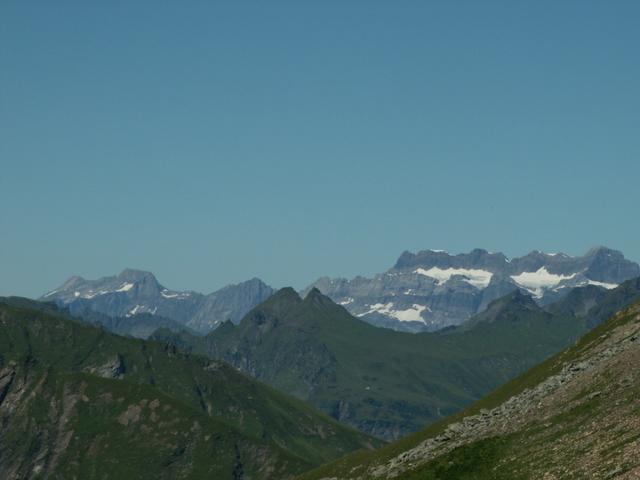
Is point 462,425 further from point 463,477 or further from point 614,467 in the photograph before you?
point 614,467

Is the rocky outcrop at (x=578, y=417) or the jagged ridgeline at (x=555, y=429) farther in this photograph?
the jagged ridgeline at (x=555, y=429)

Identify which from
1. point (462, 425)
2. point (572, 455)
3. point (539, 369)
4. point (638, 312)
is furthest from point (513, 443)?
point (539, 369)

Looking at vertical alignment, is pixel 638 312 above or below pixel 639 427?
above

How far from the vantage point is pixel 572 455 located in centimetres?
Answer: 8981

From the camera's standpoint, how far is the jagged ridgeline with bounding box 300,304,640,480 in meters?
87.4

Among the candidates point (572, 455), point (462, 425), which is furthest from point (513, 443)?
point (462, 425)

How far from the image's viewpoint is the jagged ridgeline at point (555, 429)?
87438mm

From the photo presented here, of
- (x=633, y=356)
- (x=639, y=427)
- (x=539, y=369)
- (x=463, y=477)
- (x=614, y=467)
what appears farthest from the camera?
(x=539, y=369)

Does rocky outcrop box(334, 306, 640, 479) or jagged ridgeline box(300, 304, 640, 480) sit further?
jagged ridgeline box(300, 304, 640, 480)

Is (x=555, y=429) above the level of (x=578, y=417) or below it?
below

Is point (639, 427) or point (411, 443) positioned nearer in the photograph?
point (639, 427)

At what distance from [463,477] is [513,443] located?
660 centimetres

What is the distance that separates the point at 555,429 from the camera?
10300cm

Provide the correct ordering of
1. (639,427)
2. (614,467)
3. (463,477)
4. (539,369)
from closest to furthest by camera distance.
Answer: (614,467), (639,427), (463,477), (539,369)
